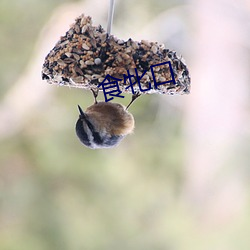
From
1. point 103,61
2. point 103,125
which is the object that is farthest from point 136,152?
point 103,61

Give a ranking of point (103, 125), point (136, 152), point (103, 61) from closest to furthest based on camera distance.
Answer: point (103, 61) → point (103, 125) → point (136, 152)

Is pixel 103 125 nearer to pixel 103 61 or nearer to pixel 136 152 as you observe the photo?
pixel 103 61

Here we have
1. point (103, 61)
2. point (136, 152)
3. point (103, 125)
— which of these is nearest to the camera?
point (103, 61)

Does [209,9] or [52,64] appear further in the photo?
[209,9]

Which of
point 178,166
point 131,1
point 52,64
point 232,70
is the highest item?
point 131,1

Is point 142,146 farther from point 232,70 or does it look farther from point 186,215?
point 232,70

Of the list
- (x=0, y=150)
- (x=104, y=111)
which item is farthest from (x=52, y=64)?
(x=0, y=150)

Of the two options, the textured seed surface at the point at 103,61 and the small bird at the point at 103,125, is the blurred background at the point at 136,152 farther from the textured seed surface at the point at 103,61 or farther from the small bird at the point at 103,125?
the textured seed surface at the point at 103,61
